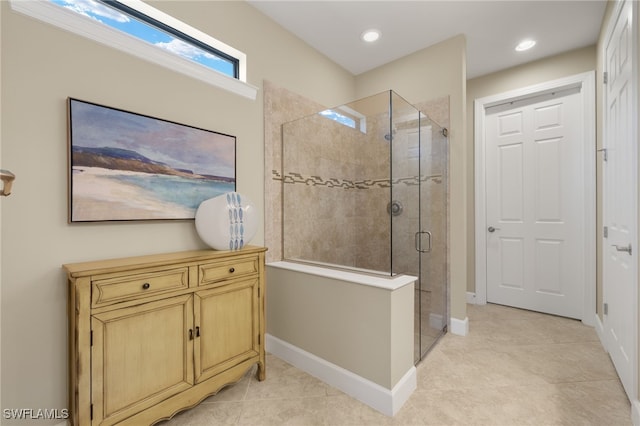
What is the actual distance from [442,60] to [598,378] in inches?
114

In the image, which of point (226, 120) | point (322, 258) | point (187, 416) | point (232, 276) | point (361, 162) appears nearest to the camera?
point (187, 416)

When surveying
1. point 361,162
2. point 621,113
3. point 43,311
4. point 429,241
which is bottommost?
point 43,311

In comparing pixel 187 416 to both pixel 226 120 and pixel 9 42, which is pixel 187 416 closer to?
pixel 226 120

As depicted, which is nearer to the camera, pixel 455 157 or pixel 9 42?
pixel 9 42

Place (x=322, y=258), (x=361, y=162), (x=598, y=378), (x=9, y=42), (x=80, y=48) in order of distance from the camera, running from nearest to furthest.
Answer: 1. (x=9, y=42)
2. (x=80, y=48)
3. (x=598, y=378)
4. (x=322, y=258)
5. (x=361, y=162)

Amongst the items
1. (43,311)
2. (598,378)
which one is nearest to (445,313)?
(598,378)

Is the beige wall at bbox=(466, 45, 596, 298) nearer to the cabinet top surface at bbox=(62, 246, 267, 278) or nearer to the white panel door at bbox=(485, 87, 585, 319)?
the white panel door at bbox=(485, 87, 585, 319)

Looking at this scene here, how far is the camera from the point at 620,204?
188 cm

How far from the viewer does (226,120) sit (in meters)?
2.13

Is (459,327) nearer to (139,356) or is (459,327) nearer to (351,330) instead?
(351,330)

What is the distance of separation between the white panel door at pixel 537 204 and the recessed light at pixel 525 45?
0.58 metres

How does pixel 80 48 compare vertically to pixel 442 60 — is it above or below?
below

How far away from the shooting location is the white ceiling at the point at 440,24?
7.60 feet

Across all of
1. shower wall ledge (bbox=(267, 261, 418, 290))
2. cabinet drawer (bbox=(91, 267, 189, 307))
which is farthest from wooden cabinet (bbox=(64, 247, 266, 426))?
shower wall ledge (bbox=(267, 261, 418, 290))
